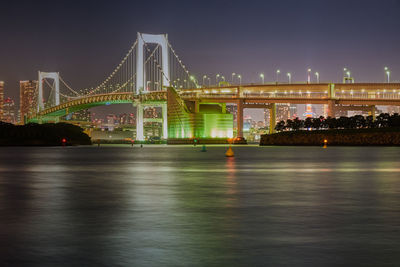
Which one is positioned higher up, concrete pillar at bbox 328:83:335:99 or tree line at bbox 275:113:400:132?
concrete pillar at bbox 328:83:335:99

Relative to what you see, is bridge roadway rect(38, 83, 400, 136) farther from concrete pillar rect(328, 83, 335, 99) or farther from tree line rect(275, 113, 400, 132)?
tree line rect(275, 113, 400, 132)

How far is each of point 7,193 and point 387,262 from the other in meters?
9.62

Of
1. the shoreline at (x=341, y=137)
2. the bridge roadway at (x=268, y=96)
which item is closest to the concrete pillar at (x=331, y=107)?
the bridge roadway at (x=268, y=96)

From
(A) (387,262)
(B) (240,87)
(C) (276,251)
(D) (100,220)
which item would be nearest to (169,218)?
(D) (100,220)

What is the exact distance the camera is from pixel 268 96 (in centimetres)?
11488

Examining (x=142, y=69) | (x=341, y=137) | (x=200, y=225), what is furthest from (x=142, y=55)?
(x=200, y=225)

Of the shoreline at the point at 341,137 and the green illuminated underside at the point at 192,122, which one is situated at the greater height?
the green illuminated underside at the point at 192,122

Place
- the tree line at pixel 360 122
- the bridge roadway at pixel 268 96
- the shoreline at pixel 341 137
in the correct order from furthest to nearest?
the bridge roadway at pixel 268 96
the tree line at pixel 360 122
the shoreline at pixel 341 137

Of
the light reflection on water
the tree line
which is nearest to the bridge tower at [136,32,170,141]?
the tree line

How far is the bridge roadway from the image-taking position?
106m

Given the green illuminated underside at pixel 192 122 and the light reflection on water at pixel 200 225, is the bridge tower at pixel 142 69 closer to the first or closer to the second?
the green illuminated underside at pixel 192 122

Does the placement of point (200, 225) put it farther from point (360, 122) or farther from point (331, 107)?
point (331, 107)

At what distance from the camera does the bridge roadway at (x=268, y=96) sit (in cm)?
10581

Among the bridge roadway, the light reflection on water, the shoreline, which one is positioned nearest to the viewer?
the light reflection on water
